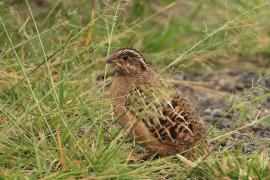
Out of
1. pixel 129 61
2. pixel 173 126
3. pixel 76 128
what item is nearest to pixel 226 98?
pixel 129 61

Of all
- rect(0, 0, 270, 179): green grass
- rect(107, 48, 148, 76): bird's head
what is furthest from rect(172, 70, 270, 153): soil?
rect(107, 48, 148, 76): bird's head

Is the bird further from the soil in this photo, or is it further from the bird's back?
the soil

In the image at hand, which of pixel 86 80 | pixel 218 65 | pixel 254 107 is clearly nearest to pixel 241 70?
pixel 218 65

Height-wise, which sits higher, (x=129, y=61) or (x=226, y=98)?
(x=129, y=61)

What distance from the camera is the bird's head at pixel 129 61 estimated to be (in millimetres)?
6719

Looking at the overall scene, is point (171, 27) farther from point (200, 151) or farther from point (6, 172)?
point (6, 172)

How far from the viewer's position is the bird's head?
6.72 meters

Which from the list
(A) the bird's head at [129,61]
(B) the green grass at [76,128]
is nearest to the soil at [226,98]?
(B) the green grass at [76,128]

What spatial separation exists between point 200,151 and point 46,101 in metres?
1.41

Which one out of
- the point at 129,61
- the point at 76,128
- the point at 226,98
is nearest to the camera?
the point at 76,128

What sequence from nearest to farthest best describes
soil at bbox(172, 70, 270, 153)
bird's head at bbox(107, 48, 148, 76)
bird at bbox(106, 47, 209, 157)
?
bird at bbox(106, 47, 209, 157), bird's head at bbox(107, 48, 148, 76), soil at bbox(172, 70, 270, 153)

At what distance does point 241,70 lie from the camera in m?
10.6

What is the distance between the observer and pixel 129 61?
6.75 metres

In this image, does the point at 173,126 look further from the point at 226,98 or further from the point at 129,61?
the point at 226,98
